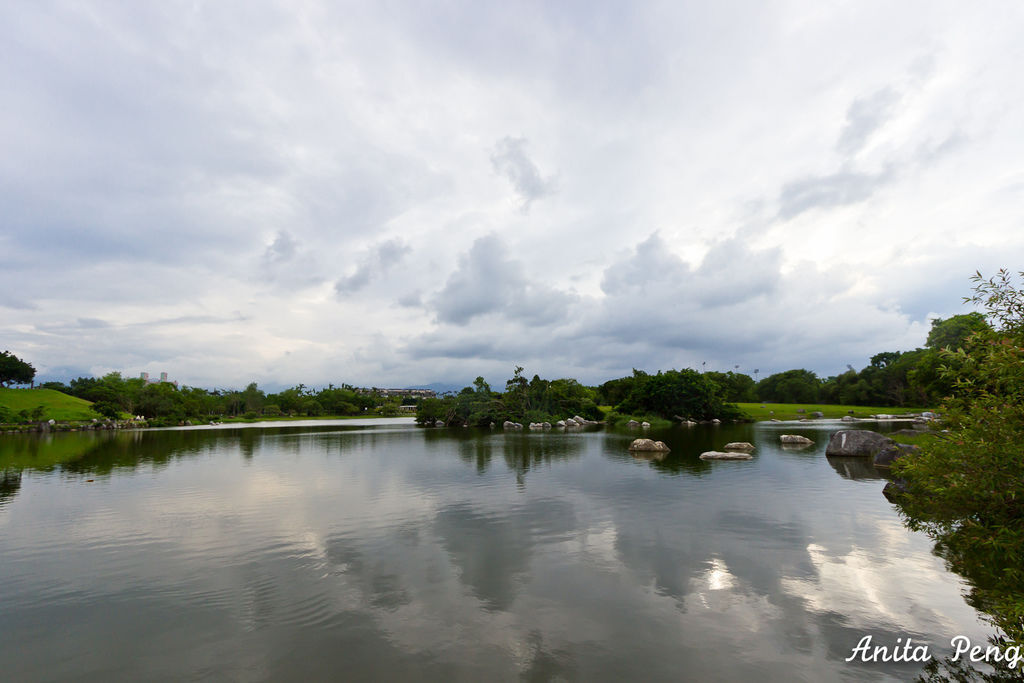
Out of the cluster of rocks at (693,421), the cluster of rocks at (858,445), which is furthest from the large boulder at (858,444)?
the cluster of rocks at (693,421)

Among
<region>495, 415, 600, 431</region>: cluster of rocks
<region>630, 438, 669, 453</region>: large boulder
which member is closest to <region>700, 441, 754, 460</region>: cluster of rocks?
<region>630, 438, 669, 453</region>: large boulder

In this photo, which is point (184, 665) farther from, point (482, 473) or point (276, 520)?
point (482, 473)

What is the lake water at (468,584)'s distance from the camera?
9.39m

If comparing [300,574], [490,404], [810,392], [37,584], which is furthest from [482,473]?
[810,392]

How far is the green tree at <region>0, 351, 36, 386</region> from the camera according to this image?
11532 centimetres

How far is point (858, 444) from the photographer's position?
40281 millimetres

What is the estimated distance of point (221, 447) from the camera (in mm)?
55031

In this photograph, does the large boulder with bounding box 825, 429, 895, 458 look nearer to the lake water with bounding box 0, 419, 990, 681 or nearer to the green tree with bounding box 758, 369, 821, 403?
the lake water with bounding box 0, 419, 990, 681

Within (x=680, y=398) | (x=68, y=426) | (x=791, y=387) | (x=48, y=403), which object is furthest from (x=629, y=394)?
(x=48, y=403)

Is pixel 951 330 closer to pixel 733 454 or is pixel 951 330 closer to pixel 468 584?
pixel 733 454

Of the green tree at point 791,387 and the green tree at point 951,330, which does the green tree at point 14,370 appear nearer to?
the green tree at point 951,330
